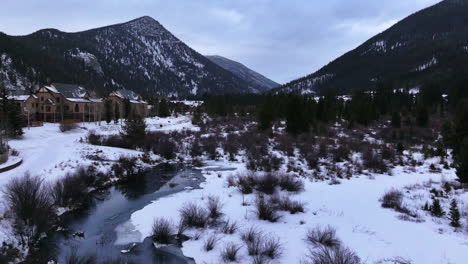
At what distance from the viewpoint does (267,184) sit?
48.5 ft

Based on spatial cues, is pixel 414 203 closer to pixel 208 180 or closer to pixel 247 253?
pixel 247 253

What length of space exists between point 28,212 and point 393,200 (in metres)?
14.0

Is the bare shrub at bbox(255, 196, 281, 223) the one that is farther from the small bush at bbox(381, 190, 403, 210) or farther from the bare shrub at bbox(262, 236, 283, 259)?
the small bush at bbox(381, 190, 403, 210)

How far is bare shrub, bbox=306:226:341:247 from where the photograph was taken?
8672 millimetres

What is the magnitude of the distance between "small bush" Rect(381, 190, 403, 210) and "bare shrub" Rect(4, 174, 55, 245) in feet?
42.5

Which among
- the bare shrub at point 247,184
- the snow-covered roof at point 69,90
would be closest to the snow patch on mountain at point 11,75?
the snow-covered roof at point 69,90

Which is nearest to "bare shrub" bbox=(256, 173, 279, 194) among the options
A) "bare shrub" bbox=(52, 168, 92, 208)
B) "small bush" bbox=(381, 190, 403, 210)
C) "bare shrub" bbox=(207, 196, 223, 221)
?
"bare shrub" bbox=(207, 196, 223, 221)

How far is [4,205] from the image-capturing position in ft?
36.7

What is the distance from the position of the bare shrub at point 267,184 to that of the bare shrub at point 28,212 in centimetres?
926

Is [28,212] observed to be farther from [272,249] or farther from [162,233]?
[272,249]

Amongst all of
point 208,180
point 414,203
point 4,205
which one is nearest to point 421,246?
point 414,203

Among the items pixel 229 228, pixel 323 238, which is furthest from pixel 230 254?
pixel 323 238

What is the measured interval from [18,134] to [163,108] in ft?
169

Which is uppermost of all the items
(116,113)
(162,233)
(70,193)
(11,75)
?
(11,75)
